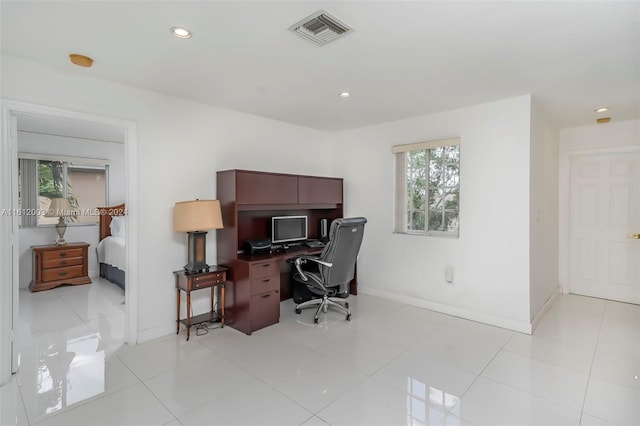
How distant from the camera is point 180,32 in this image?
6.97ft

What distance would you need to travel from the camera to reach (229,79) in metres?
2.95

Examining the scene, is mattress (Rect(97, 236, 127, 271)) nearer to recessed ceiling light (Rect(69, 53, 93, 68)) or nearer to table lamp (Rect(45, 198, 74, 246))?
table lamp (Rect(45, 198, 74, 246))

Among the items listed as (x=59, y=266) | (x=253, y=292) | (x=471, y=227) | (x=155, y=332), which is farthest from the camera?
(x=59, y=266)

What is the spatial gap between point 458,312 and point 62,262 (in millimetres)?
→ 5878

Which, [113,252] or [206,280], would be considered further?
A: [113,252]

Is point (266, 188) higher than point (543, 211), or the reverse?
point (266, 188)

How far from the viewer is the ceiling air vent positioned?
1969mm

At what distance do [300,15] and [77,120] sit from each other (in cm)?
223

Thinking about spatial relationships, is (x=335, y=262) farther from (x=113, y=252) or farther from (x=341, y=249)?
(x=113, y=252)

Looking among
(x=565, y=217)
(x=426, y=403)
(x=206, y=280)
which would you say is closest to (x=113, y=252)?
(x=206, y=280)

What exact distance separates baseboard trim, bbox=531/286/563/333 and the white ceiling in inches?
94.0

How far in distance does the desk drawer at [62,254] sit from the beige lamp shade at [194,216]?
10.6 ft

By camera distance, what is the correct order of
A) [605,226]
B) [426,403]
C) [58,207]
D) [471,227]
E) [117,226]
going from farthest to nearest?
[117,226], [58,207], [605,226], [471,227], [426,403]

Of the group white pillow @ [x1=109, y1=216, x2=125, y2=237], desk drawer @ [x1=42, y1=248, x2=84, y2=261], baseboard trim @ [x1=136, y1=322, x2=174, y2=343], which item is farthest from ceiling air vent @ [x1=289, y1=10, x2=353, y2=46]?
desk drawer @ [x1=42, y1=248, x2=84, y2=261]
